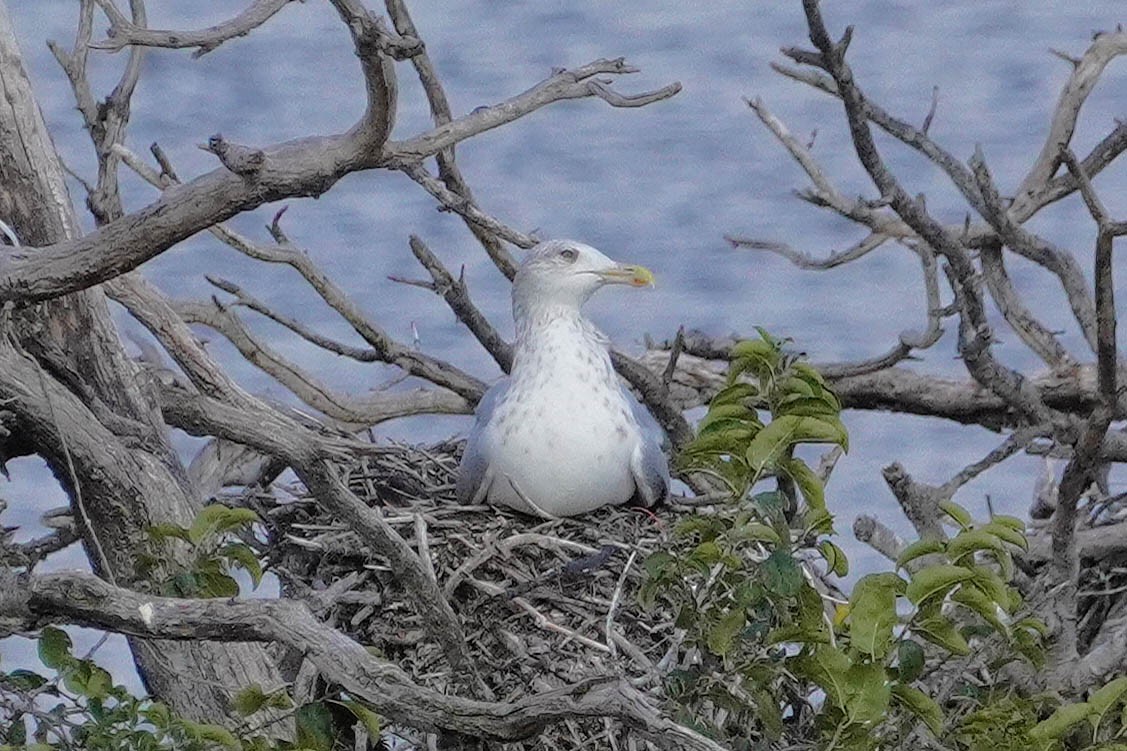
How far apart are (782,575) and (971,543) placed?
0.26 meters

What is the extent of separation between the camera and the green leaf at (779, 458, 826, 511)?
306 centimetres

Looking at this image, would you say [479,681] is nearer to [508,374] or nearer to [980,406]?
[508,374]

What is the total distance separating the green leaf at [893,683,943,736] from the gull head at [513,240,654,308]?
1.91m

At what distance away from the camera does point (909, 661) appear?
10.2 feet

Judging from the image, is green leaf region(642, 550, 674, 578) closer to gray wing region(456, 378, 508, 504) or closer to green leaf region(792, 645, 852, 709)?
green leaf region(792, 645, 852, 709)

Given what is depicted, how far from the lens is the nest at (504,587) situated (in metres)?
3.96

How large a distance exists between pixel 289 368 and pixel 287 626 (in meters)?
2.49

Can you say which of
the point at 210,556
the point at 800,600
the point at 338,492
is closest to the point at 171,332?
the point at 210,556

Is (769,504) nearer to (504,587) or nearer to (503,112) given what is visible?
(503,112)

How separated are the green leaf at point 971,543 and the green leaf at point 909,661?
130 millimetres

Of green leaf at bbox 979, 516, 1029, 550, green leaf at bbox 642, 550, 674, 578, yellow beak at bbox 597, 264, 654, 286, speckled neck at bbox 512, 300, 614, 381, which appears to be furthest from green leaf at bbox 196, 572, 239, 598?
yellow beak at bbox 597, 264, 654, 286

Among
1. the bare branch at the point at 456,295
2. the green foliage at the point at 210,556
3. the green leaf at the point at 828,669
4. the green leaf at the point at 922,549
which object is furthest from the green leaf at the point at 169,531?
the bare branch at the point at 456,295

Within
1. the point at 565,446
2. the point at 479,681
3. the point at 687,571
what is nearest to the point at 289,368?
the point at 565,446

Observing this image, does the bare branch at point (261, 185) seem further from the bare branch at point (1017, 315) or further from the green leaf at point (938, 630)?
the bare branch at point (1017, 315)
